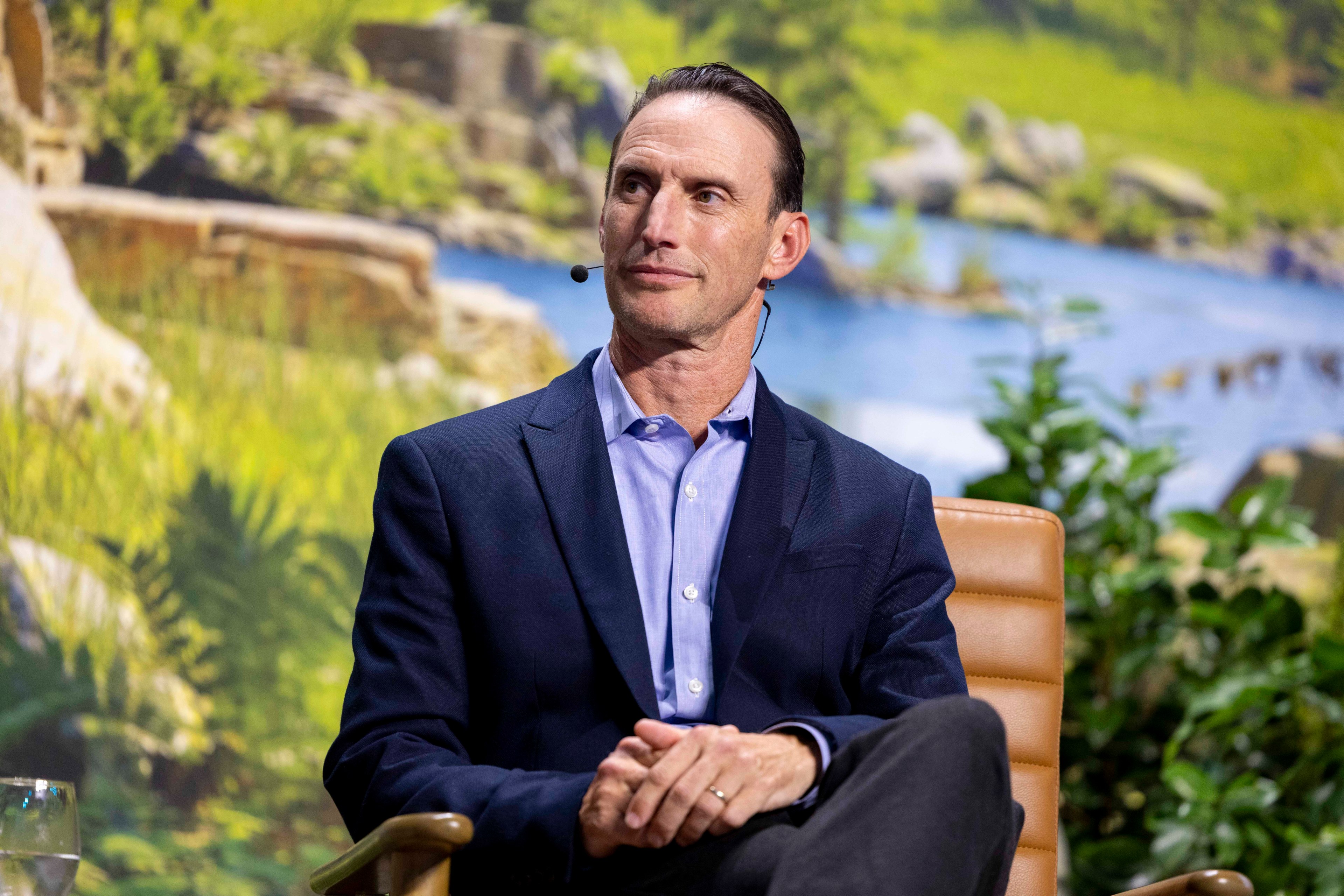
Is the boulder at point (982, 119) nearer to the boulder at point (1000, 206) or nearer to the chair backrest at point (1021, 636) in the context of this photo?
the boulder at point (1000, 206)

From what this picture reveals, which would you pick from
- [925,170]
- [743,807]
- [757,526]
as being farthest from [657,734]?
[925,170]

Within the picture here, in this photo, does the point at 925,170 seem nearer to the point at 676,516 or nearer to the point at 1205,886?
the point at 676,516

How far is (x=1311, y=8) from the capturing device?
12.0ft

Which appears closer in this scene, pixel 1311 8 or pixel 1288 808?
pixel 1288 808

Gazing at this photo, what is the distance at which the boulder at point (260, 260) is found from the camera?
3096 mm

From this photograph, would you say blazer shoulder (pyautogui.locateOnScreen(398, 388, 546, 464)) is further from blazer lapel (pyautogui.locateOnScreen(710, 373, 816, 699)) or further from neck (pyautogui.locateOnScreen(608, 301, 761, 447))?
blazer lapel (pyautogui.locateOnScreen(710, 373, 816, 699))

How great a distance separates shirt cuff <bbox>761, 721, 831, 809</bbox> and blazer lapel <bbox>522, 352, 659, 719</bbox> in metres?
0.17

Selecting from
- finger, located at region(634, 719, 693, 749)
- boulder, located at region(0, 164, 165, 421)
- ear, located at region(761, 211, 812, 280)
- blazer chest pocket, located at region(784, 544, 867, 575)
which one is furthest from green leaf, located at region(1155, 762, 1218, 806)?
boulder, located at region(0, 164, 165, 421)

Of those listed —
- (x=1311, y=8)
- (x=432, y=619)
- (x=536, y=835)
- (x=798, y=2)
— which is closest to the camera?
(x=536, y=835)

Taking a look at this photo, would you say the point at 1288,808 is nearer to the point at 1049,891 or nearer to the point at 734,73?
the point at 1049,891

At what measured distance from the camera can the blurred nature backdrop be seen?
9.14ft

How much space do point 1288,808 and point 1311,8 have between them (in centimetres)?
246

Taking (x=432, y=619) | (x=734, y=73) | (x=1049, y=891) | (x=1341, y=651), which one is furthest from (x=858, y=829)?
(x=1341, y=651)

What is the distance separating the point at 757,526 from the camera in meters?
1.42
